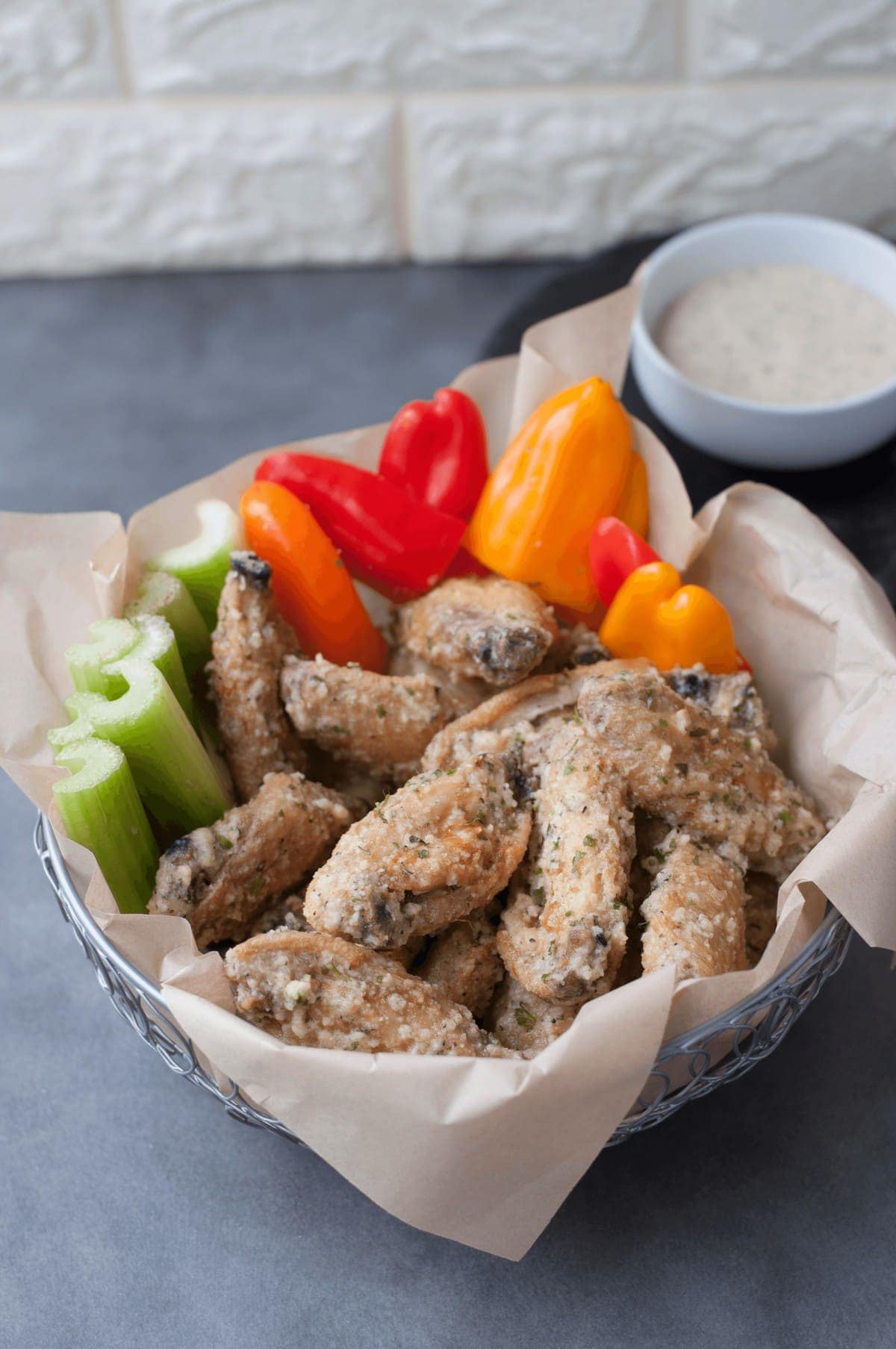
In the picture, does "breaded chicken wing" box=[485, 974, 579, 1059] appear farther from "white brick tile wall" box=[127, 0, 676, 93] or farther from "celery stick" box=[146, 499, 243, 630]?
"white brick tile wall" box=[127, 0, 676, 93]

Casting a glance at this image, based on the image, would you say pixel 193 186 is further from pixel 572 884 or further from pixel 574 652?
pixel 572 884

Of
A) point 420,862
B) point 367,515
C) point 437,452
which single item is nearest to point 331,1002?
point 420,862

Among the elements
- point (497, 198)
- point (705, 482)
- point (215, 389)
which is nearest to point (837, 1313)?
point (705, 482)

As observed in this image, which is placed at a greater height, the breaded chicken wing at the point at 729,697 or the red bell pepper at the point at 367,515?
the red bell pepper at the point at 367,515

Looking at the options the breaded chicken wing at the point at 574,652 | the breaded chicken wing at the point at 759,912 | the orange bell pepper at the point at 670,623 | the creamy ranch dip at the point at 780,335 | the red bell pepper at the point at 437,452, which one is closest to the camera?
the breaded chicken wing at the point at 759,912

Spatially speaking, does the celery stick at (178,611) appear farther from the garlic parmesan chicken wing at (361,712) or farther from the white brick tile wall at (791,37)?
the white brick tile wall at (791,37)

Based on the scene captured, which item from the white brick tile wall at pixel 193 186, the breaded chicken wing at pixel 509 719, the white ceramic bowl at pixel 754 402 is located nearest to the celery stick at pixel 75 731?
the breaded chicken wing at pixel 509 719

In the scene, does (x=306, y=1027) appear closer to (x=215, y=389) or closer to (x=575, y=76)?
(x=215, y=389)
